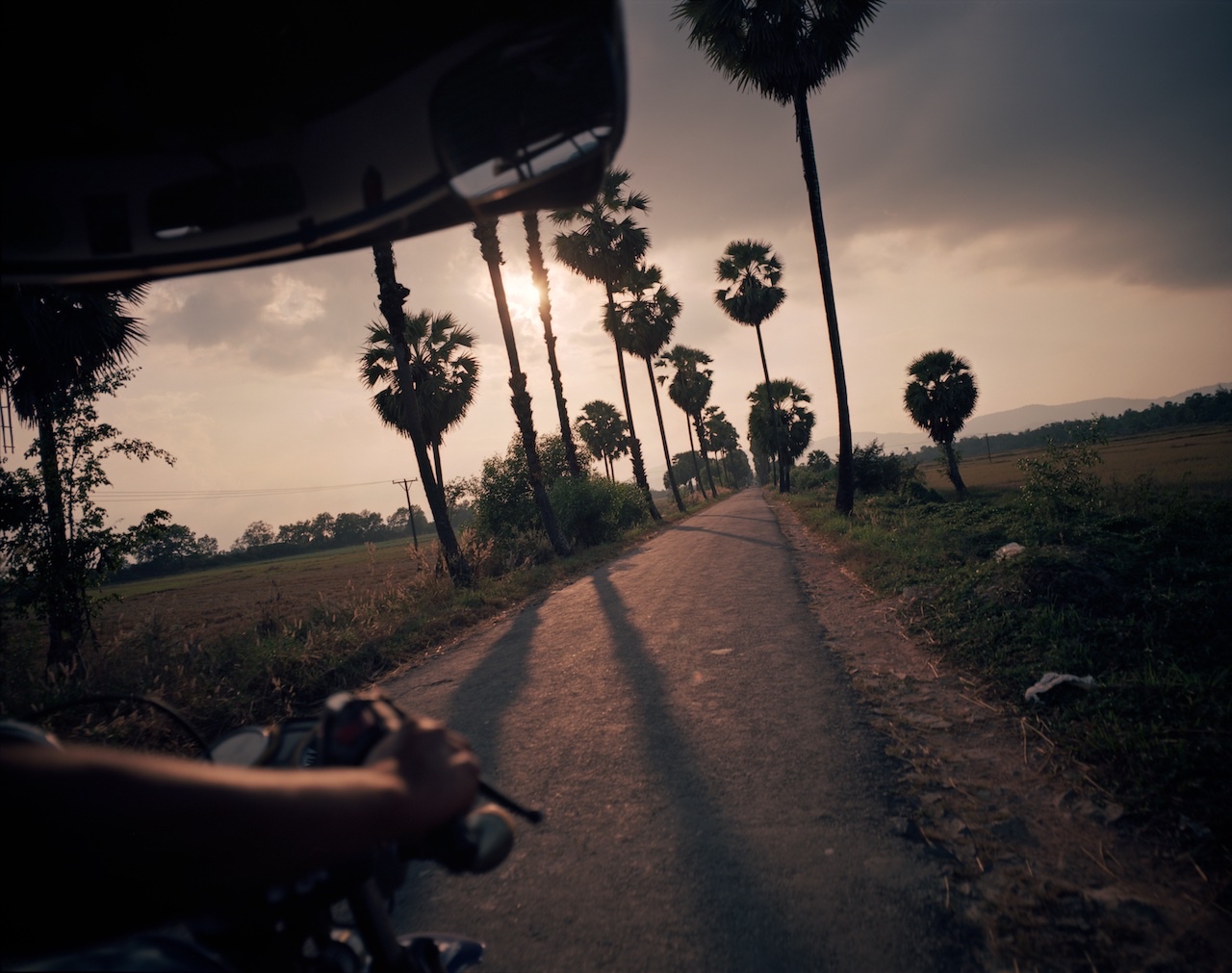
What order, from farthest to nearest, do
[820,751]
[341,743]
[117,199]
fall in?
[820,751], [117,199], [341,743]

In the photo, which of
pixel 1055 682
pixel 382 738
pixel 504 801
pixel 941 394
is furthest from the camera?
pixel 941 394

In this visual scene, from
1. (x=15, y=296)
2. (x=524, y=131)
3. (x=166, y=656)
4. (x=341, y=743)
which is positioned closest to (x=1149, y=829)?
(x=341, y=743)

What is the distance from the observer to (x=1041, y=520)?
7387 millimetres

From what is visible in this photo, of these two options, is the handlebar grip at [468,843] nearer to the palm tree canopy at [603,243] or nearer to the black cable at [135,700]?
the black cable at [135,700]

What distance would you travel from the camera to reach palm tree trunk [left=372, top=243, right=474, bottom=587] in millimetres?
10484

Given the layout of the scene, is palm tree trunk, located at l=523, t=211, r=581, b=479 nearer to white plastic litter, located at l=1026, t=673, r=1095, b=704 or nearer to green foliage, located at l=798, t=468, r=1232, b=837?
green foliage, located at l=798, t=468, r=1232, b=837

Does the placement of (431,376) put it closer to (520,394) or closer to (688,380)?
(520,394)

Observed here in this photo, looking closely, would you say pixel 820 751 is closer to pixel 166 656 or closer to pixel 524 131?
pixel 524 131

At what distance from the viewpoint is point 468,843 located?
986mm

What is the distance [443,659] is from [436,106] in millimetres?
5707

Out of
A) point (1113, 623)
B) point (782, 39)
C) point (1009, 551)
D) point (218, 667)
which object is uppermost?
point (782, 39)

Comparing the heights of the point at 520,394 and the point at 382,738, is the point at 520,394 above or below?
above

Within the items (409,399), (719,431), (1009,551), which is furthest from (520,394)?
(719,431)

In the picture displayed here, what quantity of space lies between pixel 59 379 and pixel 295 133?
9.84 metres
